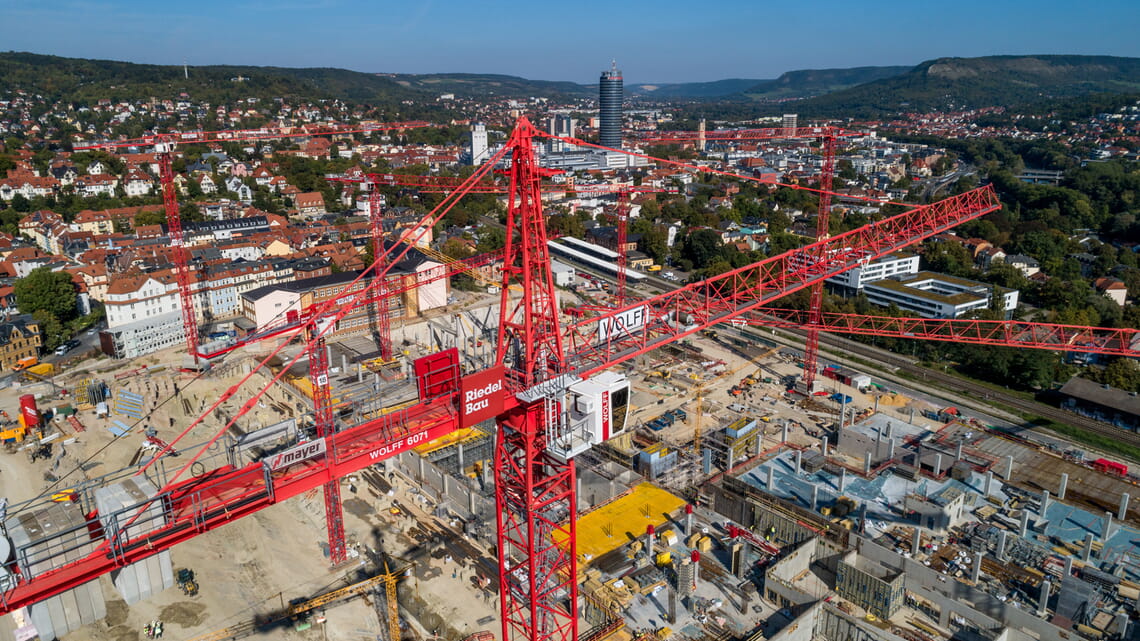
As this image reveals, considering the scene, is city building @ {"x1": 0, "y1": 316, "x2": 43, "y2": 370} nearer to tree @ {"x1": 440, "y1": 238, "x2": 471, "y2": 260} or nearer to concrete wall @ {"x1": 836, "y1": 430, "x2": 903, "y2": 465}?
tree @ {"x1": 440, "y1": 238, "x2": 471, "y2": 260}

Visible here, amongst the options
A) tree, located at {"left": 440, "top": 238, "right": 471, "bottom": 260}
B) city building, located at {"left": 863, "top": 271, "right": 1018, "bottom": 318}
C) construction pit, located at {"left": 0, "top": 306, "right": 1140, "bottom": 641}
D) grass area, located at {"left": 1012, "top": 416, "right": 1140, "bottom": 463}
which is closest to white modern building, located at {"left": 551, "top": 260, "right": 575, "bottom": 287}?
tree, located at {"left": 440, "top": 238, "right": 471, "bottom": 260}

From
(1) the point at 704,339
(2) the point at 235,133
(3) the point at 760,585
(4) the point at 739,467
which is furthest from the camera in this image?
(2) the point at 235,133

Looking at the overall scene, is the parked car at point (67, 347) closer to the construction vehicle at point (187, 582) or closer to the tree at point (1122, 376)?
the construction vehicle at point (187, 582)

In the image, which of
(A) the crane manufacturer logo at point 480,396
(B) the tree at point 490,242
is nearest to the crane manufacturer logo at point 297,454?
(A) the crane manufacturer logo at point 480,396

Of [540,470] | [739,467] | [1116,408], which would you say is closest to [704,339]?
[739,467]

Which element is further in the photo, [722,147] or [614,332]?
[722,147]

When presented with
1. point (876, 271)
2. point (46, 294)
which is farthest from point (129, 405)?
point (876, 271)

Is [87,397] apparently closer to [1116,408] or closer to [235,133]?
[1116,408]
